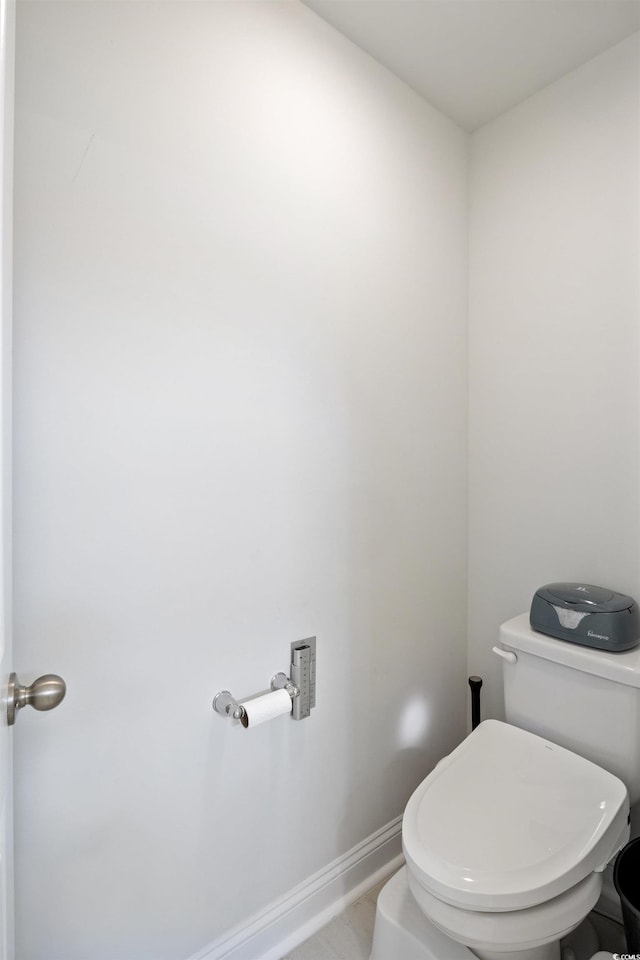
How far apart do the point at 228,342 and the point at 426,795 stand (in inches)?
45.9

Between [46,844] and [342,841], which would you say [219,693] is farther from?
[342,841]

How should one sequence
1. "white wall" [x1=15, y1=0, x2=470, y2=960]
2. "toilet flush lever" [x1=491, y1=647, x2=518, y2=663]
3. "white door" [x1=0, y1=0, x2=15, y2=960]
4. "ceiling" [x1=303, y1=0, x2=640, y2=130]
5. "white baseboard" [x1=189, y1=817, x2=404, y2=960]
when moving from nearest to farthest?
1. "white door" [x1=0, y1=0, x2=15, y2=960]
2. "white wall" [x1=15, y1=0, x2=470, y2=960]
3. "white baseboard" [x1=189, y1=817, x2=404, y2=960]
4. "ceiling" [x1=303, y1=0, x2=640, y2=130]
5. "toilet flush lever" [x1=491, y1=647, x2=518, y2=663]

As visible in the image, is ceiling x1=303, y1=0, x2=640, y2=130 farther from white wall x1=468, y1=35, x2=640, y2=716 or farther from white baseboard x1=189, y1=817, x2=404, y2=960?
white baseboard x1=189, y1=817, x2=404, y2=960

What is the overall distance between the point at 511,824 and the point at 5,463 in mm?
1210

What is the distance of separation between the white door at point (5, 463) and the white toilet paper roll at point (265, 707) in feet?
1.47

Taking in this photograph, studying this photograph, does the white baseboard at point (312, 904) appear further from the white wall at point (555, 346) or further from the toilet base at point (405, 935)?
the white wall at point (555, 346)

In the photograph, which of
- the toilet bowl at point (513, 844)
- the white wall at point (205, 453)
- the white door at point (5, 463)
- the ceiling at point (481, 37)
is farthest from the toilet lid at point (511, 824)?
the ceiling at point (481, 37)

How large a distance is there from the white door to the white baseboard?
62 centimetres

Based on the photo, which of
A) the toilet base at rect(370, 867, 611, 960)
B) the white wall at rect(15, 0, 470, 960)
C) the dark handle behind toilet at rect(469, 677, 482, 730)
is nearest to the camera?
the white wall at rect(15, 0, 470, 960)

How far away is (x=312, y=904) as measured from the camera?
129 cm

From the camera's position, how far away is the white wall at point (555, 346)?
138cm

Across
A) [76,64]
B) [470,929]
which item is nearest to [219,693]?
[470,929]

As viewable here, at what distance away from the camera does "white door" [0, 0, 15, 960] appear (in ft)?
2.05

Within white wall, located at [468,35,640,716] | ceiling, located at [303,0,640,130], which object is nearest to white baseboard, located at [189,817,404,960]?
white wall, located at [468,35,640,716]
